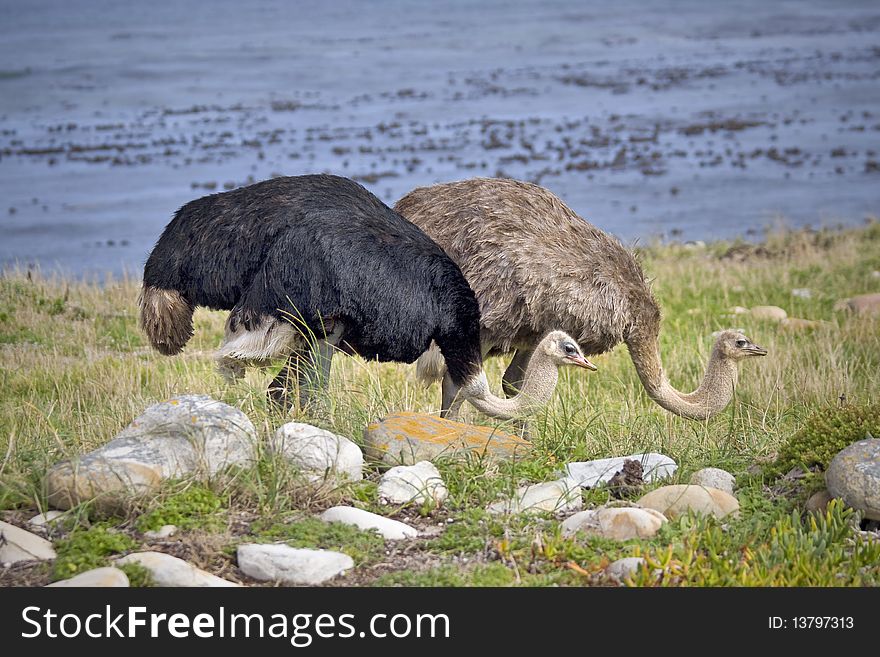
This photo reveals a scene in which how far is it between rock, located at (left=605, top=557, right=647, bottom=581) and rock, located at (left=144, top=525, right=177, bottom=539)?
1.80 meters

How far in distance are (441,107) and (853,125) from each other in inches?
338

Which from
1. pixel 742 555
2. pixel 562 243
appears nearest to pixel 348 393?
pixel 562 243

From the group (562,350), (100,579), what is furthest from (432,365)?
(100,579)

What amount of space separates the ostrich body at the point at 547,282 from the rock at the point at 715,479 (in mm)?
1273

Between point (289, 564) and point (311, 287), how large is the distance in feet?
5.56

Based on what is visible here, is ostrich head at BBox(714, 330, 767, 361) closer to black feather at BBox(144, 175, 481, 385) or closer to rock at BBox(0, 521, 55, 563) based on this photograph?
black feather at BBox(144, 175, 481, 385)

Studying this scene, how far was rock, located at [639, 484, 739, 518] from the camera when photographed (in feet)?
19.4

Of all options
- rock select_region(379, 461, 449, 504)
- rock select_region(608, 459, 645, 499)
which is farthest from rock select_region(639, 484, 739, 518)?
rock select_region(379, 461, 449, 504)

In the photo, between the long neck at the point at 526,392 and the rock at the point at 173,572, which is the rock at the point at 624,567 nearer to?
the rock at the point at 173,572

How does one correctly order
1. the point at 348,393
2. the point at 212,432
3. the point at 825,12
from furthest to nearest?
the point at 825,12 → the point at 348,393 → the point at 212,432

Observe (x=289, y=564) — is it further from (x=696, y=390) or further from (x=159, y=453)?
(x=696, y=390)

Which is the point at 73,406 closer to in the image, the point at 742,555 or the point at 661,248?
the point at 742,555
